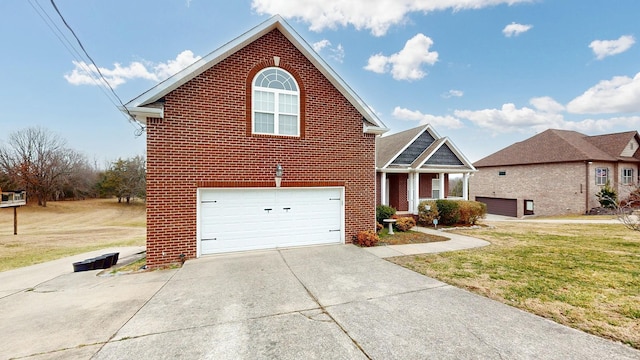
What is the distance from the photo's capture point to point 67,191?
40.1m

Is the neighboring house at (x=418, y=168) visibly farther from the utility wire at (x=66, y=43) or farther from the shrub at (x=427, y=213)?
the utility wire at (x=66, y=43)

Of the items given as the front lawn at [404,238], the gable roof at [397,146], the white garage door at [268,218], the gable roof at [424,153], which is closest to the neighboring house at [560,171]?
the gable roof at [424,153]

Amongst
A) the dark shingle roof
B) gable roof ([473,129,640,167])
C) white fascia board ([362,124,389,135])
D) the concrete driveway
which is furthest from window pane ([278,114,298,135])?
gable roof ([473,129,640,167])

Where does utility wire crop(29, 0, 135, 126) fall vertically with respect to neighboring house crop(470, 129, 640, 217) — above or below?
above

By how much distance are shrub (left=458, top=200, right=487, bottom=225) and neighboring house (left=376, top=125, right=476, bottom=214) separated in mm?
1492

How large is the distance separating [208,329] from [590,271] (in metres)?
8.46

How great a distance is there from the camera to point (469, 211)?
13336 millimetres

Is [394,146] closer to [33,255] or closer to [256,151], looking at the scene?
[256,151]

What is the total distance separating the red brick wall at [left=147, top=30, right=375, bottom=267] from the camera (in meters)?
6.67

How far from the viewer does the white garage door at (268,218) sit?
723 cm

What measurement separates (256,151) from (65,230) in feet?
70.2

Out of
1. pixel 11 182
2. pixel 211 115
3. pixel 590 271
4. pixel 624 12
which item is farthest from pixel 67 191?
pixel 624 12

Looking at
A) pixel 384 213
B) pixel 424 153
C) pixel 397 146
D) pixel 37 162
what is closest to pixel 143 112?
pixel 384 213

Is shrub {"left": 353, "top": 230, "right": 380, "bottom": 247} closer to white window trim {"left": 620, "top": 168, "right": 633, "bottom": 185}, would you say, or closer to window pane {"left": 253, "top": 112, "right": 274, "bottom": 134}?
window pane {"left": 253, "top": 112, "right": 274, "bottom": 134}
